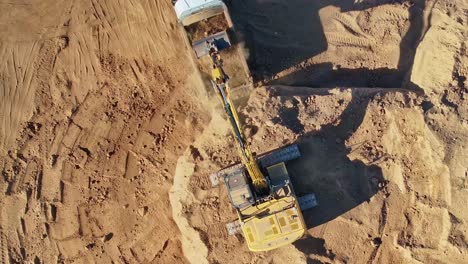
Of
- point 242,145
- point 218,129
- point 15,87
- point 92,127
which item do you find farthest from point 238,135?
point 15,87

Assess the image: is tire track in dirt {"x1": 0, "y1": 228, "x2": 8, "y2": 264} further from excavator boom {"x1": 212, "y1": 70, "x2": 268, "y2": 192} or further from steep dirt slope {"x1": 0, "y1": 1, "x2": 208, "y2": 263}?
excavator boom {"x1": 212, "y1": 70, "x2": 268, "y2": 192}

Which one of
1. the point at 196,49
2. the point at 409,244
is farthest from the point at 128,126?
the point at 409,244

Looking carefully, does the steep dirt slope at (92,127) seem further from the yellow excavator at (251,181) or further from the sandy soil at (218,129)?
the yellow excavator at (251,181)

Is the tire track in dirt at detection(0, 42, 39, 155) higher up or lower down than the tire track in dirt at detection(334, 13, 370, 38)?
higher up

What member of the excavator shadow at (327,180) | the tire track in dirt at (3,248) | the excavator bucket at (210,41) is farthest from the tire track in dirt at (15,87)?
the excavator shadow at (327,180)

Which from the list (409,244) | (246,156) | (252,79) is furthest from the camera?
(252,79)

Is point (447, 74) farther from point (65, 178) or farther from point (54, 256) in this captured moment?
point (54, 256)

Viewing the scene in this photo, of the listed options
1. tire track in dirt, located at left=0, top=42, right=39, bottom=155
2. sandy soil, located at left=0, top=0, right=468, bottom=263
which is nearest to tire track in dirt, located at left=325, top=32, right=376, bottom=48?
sandy soil, located at left=0, top=0, right=468, bottom=263
